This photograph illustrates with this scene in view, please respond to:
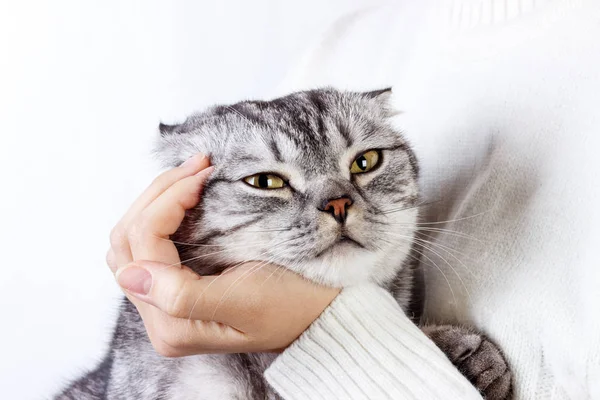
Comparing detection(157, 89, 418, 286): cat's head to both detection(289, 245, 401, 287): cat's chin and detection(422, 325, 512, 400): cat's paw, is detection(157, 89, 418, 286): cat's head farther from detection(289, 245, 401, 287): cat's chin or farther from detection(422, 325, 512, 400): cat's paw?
detection(422, 325, 512, 400): cat's paw

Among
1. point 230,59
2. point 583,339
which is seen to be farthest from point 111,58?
point 583,339

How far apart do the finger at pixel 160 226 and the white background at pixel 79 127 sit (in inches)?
21.2

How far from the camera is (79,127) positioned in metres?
1.20

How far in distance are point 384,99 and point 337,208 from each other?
29cm

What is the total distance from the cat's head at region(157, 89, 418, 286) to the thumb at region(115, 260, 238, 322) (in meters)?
0.08

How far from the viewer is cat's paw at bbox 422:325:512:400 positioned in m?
0.65

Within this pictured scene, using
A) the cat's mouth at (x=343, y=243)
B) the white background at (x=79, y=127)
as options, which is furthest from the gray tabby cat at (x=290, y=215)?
the white background at (x=79, y=127)

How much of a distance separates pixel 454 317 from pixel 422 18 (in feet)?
1.85

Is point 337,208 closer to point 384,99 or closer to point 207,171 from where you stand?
point 207,171

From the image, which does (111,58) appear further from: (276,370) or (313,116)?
(276,370)

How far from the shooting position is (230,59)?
51.9 inches

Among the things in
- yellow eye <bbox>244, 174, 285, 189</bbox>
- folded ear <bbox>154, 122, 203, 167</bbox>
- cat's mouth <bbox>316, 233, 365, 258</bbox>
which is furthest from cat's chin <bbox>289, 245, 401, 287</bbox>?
folded ear <bbox>154, 122, 203, 167</bbox>

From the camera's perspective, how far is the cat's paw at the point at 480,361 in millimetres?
654

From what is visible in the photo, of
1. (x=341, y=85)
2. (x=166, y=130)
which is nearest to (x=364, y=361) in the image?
(x=166, y=130)
